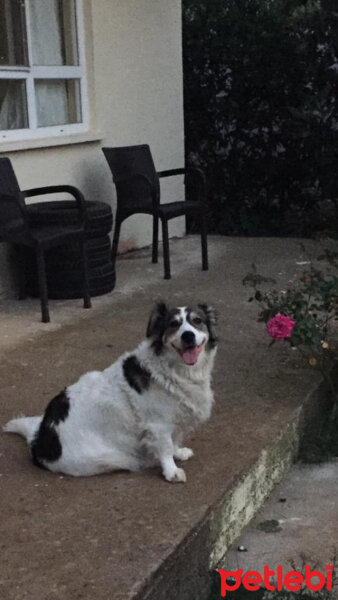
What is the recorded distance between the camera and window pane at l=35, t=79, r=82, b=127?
6309mm

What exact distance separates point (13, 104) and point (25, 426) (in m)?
3.47

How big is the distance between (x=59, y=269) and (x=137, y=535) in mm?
3299

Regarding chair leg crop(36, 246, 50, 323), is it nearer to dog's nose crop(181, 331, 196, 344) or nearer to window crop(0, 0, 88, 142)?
window crop(0, 0, 88, 142)

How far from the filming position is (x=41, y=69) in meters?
6.21

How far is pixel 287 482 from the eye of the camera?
3473 mm

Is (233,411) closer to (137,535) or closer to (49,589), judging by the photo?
(137,535)

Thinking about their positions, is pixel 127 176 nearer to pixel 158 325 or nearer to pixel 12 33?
pixel 12 33

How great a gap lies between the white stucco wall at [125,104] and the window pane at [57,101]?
166 mm

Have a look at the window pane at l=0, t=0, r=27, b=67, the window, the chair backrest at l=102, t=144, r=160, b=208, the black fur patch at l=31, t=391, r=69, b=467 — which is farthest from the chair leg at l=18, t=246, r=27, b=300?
the black fur patch at l=31, t=391, r=69, b=467

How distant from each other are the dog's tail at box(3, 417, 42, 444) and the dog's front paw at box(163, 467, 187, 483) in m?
0.60

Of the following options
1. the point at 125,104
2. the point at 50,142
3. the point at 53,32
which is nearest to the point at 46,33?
the point at 53,32

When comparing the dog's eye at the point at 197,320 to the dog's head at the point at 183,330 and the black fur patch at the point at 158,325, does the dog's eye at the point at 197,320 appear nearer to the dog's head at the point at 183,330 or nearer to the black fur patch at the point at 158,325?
the dog's head at the point at 183,330

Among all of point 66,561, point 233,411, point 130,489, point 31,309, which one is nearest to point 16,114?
point 31,309

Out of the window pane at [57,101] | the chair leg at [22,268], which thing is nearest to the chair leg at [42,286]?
the chair leg at [22,268]
